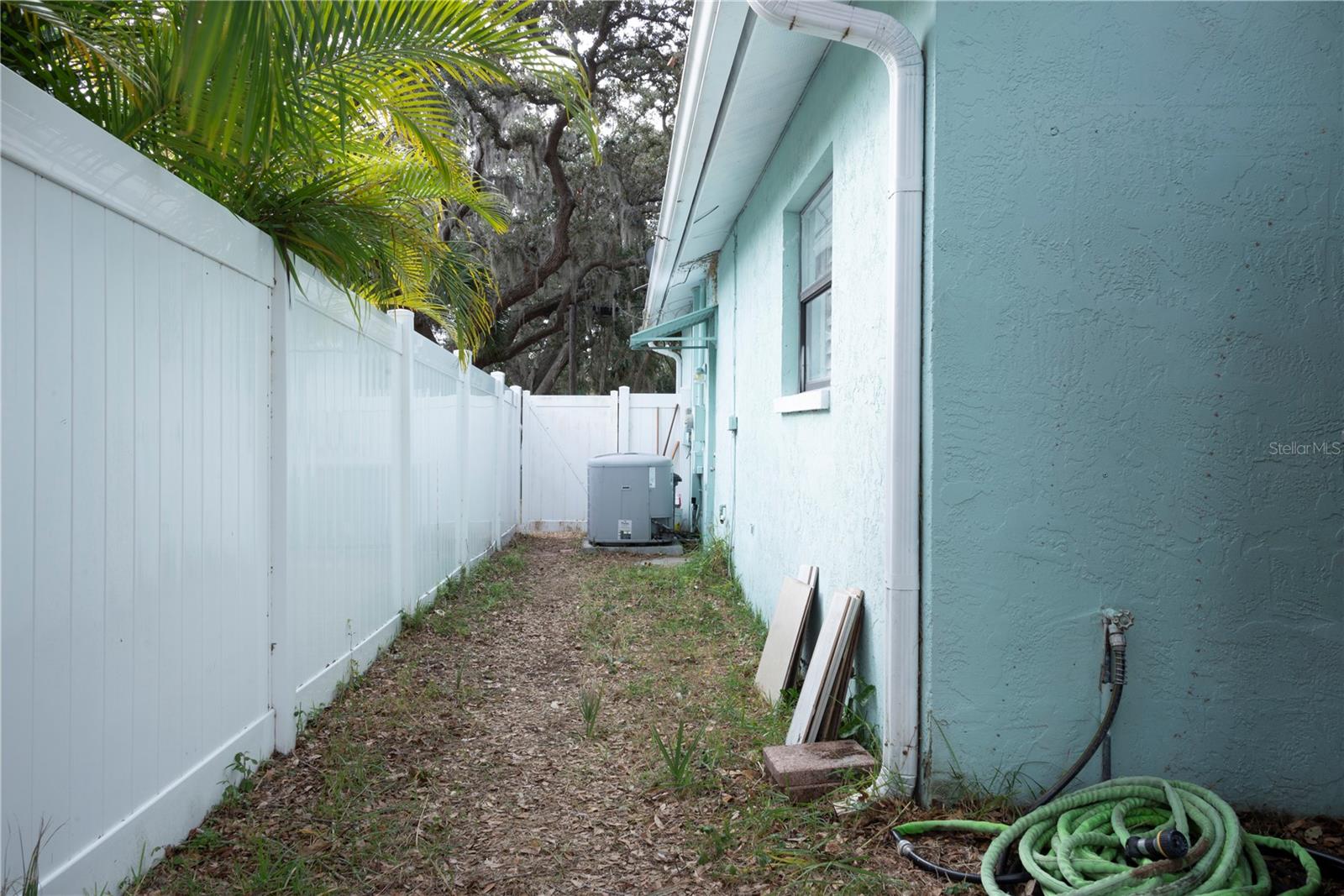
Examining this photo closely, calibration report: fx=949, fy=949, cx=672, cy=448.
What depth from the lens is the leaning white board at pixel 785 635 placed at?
4336 millimetres

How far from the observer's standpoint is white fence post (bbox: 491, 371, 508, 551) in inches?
397

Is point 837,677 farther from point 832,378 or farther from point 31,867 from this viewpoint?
point 31,867

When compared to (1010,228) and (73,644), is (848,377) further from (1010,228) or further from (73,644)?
(73,644)

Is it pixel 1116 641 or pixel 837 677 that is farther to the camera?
pixel 837 677

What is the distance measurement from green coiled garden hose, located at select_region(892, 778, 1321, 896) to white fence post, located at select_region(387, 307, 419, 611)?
3685 mm

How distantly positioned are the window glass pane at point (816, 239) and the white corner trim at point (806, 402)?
67cm

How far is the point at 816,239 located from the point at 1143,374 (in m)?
2.47

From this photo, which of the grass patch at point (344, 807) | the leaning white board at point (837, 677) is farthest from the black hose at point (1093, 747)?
the grass patch at point (344, 807)

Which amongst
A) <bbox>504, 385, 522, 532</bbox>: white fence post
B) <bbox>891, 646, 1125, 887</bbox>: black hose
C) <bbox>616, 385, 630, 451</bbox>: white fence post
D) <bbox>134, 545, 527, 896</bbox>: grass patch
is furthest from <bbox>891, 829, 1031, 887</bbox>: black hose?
<bbox>616, 385, 630, 451</bbox>: white fence post

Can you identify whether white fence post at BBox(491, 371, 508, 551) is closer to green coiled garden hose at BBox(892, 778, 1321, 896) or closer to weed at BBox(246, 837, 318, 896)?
weed at BBox(246, 837, 318, 896)

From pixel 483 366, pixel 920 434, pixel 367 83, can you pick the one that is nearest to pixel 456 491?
pixel 367 83

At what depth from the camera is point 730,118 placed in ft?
16.4

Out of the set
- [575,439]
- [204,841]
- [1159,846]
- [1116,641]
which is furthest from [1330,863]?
[575,439]

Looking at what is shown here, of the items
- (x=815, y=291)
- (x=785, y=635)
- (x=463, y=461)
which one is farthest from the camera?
(x=463, y=461)
